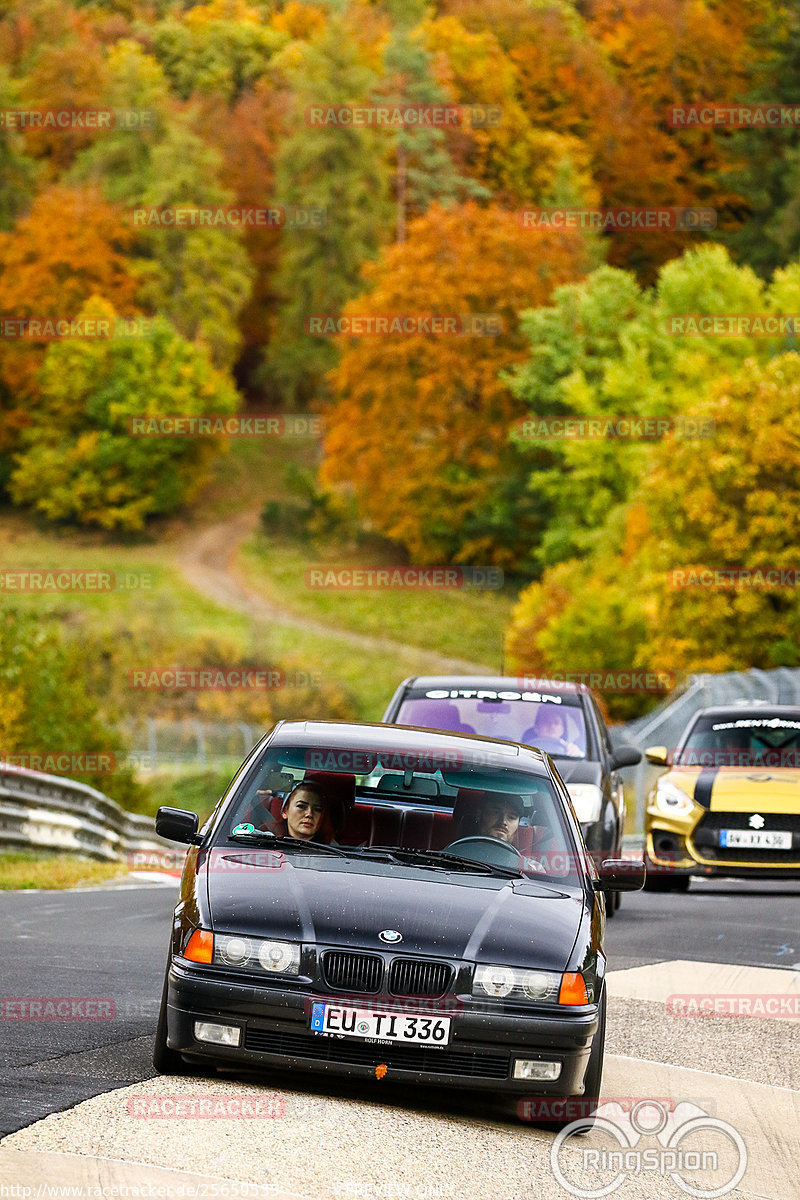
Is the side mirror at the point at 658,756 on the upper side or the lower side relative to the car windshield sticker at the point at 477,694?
lower

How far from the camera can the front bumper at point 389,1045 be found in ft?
23.1

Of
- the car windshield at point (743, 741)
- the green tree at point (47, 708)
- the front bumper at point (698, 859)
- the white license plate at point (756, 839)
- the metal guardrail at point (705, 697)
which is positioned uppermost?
the car windshield at point (743, 741)

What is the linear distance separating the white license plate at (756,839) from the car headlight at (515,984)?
10.2m

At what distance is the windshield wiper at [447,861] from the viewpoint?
308 inches

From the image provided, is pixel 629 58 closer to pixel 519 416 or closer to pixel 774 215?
pixel 774 215

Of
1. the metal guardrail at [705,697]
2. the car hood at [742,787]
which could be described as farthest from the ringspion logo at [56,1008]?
the metal guardrail at [705,697]

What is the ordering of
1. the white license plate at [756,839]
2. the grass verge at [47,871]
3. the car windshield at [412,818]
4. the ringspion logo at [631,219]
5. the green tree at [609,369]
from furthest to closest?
the ringspion logo at [631,219], the green tree at [609,369], the grass verge at [47,871], the white license plate at [756,839], the car windshield at [412,818]

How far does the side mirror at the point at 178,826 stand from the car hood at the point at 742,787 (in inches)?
382

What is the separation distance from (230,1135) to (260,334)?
105 meters

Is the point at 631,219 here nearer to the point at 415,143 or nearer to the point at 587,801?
the point at 415,143

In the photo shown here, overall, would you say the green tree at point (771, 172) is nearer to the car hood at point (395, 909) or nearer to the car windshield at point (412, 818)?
the car windshield at point (412, 818)

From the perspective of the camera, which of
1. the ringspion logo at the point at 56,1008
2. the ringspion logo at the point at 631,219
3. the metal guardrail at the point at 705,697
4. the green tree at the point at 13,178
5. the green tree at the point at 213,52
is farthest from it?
the green tree at the point at 213,52

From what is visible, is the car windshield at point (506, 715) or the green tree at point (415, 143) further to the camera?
the green tree at point (415, 143)

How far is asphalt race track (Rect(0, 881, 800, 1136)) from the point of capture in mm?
7527
